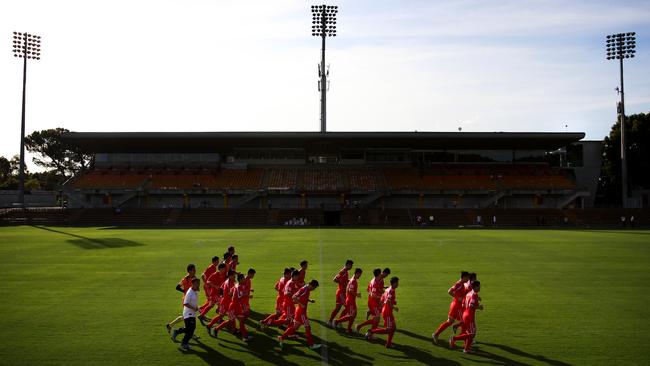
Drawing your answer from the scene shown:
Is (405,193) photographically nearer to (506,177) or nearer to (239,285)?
(506,177)

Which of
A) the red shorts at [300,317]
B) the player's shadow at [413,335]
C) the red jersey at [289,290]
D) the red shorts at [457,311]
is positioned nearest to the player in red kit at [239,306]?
the red jersey at [289,290]

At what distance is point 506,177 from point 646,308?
2120 inches

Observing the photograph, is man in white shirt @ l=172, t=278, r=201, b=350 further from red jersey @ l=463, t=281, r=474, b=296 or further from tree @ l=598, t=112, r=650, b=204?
tree @ l=598, t=112, r=650, b=204

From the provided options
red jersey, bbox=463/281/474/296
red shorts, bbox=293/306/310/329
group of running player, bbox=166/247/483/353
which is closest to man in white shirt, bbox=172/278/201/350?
group of running player, bbox=166/247/483/353

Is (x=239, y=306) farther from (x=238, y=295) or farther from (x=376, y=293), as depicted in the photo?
(x=376, y=293)

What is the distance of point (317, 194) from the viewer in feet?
207

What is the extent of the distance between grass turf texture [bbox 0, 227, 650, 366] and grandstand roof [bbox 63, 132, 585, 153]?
114 ft


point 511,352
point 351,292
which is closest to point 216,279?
point 351,292

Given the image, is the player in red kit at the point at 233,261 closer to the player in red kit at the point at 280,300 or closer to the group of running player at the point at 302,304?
the group of running player at the point at 302,304

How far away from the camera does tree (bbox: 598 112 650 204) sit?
6812 cm

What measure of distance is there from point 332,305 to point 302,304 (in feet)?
14.2

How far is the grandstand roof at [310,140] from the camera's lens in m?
62.0

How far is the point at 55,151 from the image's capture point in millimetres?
97438

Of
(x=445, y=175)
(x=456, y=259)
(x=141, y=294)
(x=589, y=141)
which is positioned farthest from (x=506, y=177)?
(x=141, y=294)
